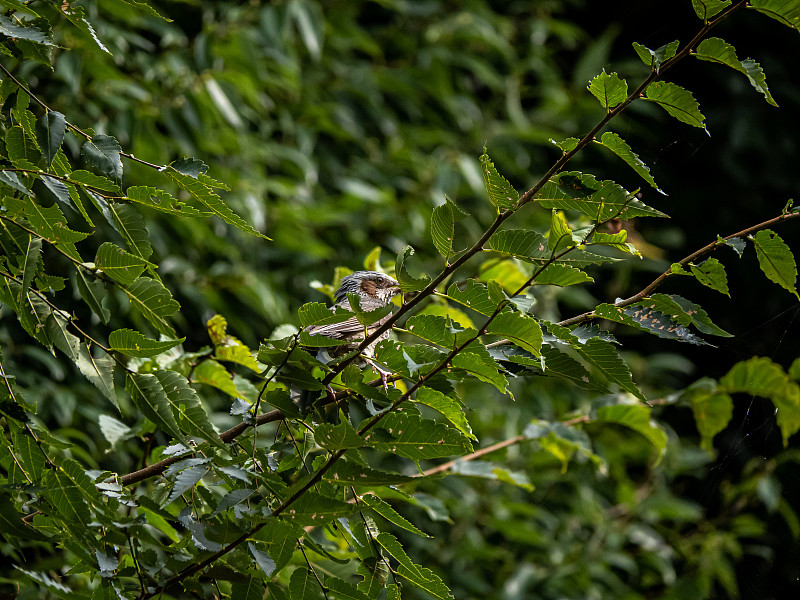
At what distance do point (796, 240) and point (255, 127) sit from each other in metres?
2.36

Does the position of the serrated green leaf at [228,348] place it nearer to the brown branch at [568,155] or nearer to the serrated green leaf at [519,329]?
the brown branch at [568,155]

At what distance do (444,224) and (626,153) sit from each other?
0.76 ft

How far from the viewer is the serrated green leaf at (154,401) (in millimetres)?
934

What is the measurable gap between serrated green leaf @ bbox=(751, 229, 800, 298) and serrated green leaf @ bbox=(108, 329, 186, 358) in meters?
0.75

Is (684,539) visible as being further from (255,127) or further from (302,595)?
(302,595)

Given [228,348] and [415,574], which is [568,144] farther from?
[228,348]

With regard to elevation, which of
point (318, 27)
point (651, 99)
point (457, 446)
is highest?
point (318, 27)

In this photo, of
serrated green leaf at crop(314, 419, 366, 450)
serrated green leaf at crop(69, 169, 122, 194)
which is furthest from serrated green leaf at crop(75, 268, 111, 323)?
serrated green leaf at crop(314, 419, 366, 450)

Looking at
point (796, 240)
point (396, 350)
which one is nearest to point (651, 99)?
point (396, 350)

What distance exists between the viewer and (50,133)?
0.92 metres

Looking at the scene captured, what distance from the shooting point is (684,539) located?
10.3ft

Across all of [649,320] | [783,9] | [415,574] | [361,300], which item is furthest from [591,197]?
[361,300]

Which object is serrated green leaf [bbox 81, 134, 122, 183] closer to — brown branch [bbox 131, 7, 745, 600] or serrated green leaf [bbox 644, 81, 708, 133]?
brown branch [bbox 131, 7, 745, 600]

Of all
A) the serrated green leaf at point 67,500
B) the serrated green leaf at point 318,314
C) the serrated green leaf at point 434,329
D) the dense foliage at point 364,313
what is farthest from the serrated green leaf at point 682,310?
the serrated green leaf at point 67,500
